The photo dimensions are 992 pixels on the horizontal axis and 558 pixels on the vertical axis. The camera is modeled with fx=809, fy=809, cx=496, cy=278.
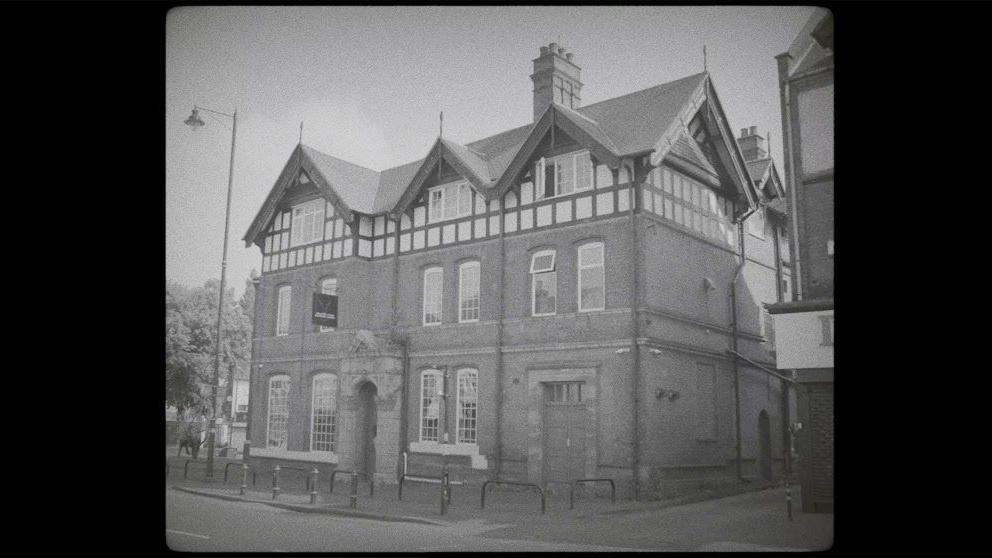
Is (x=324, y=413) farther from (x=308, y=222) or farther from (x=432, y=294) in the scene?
(x=308, y=222)

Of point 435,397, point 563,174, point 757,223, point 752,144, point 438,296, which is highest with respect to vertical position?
point 752,144

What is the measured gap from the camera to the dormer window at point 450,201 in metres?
17.6

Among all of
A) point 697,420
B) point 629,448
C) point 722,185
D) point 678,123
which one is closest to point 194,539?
point 629,448

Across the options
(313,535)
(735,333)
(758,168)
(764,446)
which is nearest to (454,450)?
(313,535)

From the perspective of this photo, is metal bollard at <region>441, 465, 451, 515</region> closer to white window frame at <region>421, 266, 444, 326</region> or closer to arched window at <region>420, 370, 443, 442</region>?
arched window at <region>420, 370, 443, 442</region>

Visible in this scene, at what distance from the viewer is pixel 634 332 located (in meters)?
14.8

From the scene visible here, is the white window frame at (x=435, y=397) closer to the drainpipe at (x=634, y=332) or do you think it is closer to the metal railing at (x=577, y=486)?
the metal railing at (x=577, y=486)

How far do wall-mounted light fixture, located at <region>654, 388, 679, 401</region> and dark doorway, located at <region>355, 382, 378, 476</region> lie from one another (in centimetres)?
725

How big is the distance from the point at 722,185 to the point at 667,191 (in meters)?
2.03

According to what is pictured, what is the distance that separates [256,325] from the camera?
869 inches

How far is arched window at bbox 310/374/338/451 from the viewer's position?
19906mm

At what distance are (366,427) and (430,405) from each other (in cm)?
233
